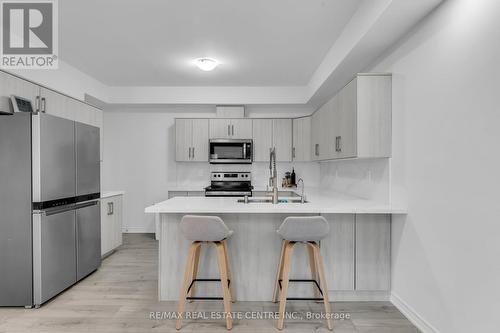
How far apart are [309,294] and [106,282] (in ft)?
7.05

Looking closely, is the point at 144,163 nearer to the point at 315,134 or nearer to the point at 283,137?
the point at 283,137

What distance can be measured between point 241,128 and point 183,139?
1024 mm

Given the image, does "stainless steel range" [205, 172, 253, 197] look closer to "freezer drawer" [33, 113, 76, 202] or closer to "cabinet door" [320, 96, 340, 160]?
"cabinet door" [320, 96, 340, 160]

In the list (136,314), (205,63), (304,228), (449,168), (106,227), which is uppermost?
(205,63)

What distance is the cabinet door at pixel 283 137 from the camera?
5.22m

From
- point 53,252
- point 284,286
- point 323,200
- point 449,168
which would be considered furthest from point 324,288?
point 53,252

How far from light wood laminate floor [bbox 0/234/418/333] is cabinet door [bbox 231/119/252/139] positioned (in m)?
2.75

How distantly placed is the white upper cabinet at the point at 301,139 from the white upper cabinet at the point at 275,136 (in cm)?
9

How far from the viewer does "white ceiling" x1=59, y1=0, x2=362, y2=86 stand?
102 inches

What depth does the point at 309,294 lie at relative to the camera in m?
2.77

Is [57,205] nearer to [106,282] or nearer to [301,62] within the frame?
[106,282]

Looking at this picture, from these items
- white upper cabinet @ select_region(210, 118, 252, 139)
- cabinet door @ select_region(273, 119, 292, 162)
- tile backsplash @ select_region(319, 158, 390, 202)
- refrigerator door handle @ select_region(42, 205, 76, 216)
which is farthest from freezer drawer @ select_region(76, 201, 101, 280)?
tile backsplash @ select_region(319, 158, 390, 202)

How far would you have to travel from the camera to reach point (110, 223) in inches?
165

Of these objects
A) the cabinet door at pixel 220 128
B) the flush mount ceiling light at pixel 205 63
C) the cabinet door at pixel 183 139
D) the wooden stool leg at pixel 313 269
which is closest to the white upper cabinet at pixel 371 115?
the wooden stool leg at pixel 313 269
